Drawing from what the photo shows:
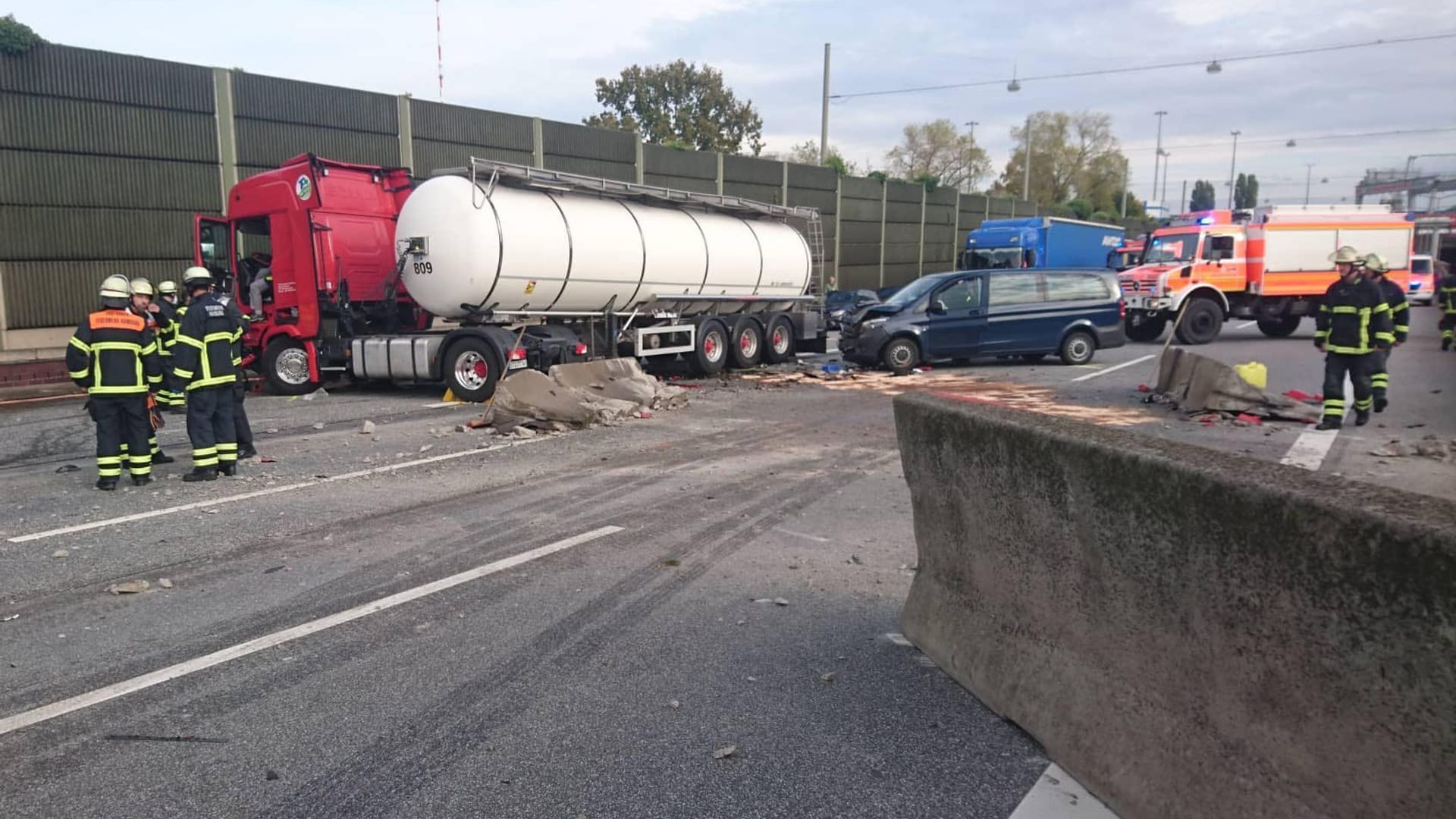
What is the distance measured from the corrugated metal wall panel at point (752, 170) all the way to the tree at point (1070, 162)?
153ft

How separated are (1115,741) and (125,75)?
18.9 m

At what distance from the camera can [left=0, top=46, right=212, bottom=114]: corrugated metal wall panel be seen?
50.4 ft

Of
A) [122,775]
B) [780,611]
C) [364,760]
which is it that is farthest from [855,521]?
[122,775]

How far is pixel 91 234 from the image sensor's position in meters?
16.4

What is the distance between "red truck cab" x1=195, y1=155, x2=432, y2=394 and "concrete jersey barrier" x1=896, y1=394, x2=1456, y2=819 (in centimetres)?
1145

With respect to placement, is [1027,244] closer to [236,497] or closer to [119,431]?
[236,497]

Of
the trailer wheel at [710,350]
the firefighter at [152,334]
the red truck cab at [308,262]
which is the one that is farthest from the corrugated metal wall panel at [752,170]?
the firefighter at [152,334]

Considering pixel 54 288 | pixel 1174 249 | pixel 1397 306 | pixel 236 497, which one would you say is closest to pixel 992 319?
pixel 1397 306

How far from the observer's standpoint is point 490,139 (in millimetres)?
23078

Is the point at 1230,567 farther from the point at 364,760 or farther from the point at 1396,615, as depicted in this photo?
the point at 364,760

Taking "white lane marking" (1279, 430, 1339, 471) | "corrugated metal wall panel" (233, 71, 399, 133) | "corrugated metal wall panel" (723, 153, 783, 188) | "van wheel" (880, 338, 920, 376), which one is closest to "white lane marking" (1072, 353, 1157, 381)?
"van wheel" (880, 338, 920, 376)

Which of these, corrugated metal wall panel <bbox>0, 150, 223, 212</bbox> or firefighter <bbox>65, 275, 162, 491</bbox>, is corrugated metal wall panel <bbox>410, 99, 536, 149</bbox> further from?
firefighter <bbox>65, 275, 162, 491</bbox>

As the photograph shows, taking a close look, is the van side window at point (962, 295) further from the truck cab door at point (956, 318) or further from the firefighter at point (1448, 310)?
the firefighter at point (1448, 310)

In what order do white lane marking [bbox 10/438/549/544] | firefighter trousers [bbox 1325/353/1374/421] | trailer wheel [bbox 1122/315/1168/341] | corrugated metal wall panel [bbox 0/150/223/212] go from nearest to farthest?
white lane marking [bbox 10/438/549/544]
firefighter trousers [bbox 1325/353/1374/421]
corrugated metal wall panel [bbox 0/150/223/212]
trailer wheel [bbox 1122/315/1168/341]
